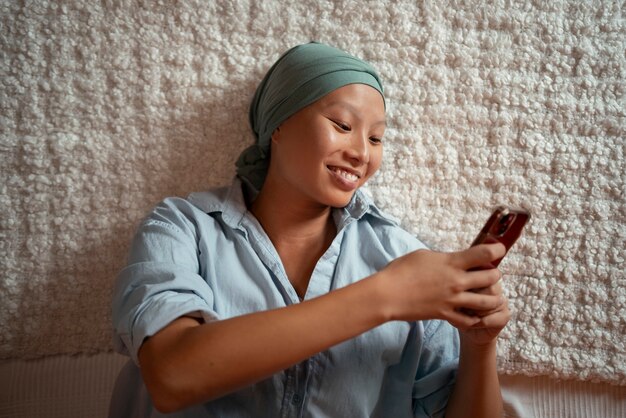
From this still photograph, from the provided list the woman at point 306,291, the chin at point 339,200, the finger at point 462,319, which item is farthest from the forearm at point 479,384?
the chin at point 339,200

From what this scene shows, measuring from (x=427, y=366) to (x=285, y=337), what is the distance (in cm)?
38

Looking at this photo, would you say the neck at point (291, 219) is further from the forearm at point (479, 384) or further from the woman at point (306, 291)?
the forearm at point (479, 384)

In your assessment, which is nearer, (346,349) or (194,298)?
(194,298)

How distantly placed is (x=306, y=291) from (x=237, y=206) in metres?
0.22

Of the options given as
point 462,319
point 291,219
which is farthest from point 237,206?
point 462,319

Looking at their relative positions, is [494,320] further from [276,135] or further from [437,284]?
[276,135]

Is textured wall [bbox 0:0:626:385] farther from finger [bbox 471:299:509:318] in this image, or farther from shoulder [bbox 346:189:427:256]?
finger [bbox 471:299:509:318]

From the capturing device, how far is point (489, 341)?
35.8 inches

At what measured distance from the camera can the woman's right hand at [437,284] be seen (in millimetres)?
793

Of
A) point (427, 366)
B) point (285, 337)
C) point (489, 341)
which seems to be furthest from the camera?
point (427, 366)

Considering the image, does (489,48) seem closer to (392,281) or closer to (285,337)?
(392,281)

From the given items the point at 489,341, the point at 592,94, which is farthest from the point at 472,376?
the point at 592,94

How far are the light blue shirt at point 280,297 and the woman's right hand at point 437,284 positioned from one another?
18 cm

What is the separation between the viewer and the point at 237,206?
3.39 ft
